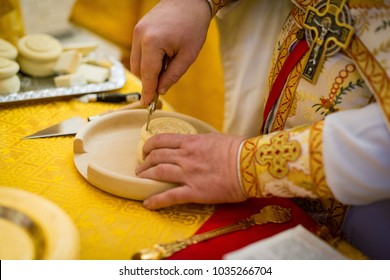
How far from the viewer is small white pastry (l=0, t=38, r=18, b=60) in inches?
44.7

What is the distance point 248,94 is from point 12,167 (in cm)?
67

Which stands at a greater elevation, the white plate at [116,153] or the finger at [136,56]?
Answer: the finger at [136,56]

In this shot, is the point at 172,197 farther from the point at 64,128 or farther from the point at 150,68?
the point at 64,128

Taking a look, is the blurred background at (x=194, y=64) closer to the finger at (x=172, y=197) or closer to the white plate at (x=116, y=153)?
the white plate at (x=116, y=153)

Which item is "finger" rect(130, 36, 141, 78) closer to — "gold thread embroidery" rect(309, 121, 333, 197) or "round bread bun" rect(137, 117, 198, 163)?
"round bread bun" rect(137, 117, 198, 163)

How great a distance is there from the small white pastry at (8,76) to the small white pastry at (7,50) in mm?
22

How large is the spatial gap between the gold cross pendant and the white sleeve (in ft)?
0.50

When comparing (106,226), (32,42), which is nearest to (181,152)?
(106,226)

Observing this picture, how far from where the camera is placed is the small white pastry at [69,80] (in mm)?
1173

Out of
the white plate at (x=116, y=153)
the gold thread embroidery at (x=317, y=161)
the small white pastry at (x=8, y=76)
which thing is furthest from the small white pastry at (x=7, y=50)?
the gold thread embroidery at (x=317, y=161)

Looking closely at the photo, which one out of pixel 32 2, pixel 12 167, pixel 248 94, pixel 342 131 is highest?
pixel 342 131

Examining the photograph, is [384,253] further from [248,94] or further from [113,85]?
[113,85]

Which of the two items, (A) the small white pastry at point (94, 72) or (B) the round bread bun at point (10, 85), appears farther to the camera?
(A) the small white pastry at point (94, 72)

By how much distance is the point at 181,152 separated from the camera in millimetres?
795
